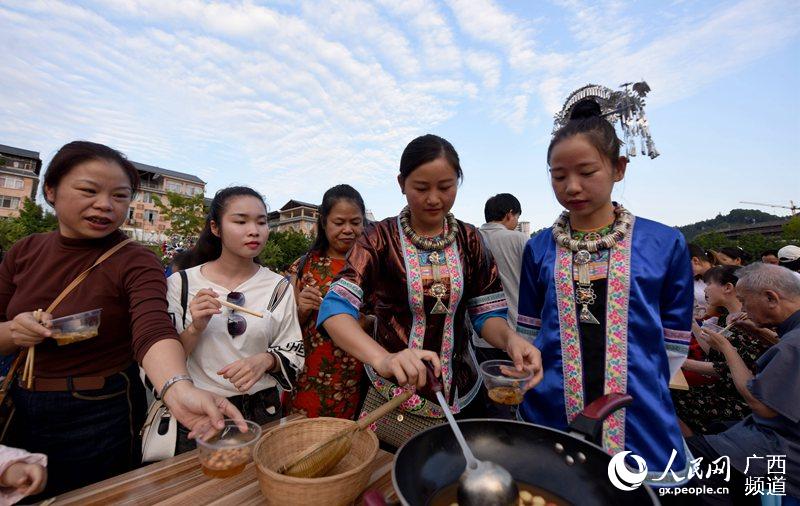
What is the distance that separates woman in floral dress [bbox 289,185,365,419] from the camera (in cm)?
279

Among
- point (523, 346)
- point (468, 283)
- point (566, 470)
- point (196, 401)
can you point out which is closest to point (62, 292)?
point (196, 401)

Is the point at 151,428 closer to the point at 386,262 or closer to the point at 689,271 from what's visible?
the point at 386,262

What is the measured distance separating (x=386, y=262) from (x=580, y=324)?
981mm

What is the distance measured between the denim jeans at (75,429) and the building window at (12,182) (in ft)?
197

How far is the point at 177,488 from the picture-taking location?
1290 mm

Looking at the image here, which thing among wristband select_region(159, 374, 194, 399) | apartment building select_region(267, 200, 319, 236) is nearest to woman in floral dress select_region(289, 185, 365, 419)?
wristband select_region(159, 374, 194, 399)

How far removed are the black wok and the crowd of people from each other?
23 centimetres

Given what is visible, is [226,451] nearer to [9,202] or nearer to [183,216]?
[183,216]

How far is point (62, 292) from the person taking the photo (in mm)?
1705

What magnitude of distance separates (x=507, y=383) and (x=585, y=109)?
4.83ft

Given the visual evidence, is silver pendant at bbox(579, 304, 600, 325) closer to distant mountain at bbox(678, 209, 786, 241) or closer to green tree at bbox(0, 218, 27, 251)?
green tree at bbox(0, 218, 27, 251)

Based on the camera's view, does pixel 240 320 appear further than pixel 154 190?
No

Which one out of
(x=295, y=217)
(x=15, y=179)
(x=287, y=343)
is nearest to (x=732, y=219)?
(x=295, y=217)

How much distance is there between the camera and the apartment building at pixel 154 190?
49031 millimetres
